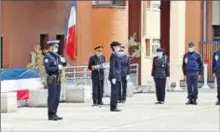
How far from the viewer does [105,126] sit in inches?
605

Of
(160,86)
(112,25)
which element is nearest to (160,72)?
(160,86)

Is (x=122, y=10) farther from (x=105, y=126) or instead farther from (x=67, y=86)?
(x=105, y=126)

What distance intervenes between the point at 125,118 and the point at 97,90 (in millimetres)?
3258

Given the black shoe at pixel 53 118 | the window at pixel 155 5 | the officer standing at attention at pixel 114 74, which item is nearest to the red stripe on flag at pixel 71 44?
the officer standing at attention at pixel 114 74

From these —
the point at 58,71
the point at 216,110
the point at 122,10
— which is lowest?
the point at 216,110

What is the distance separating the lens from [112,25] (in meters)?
28.7

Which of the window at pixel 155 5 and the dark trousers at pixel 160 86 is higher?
the window at pixel 155 5

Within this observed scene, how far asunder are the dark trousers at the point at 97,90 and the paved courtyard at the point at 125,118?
0.26m

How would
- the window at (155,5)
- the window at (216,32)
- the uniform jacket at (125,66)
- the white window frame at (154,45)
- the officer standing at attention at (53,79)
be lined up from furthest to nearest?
the window at (216,32), the window at (155,5), the white window frame at (154,45), the uniform jacket at (125,66), the officer standing at attention at (53,79)

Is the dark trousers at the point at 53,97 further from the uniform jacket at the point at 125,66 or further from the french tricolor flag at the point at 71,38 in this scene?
the french tricolor flag at the point at 71,38

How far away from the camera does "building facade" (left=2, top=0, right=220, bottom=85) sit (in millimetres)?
28562

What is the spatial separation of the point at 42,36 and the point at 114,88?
14131 mm

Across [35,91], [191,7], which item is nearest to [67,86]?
[35,91]

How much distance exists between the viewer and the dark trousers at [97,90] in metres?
20.3
